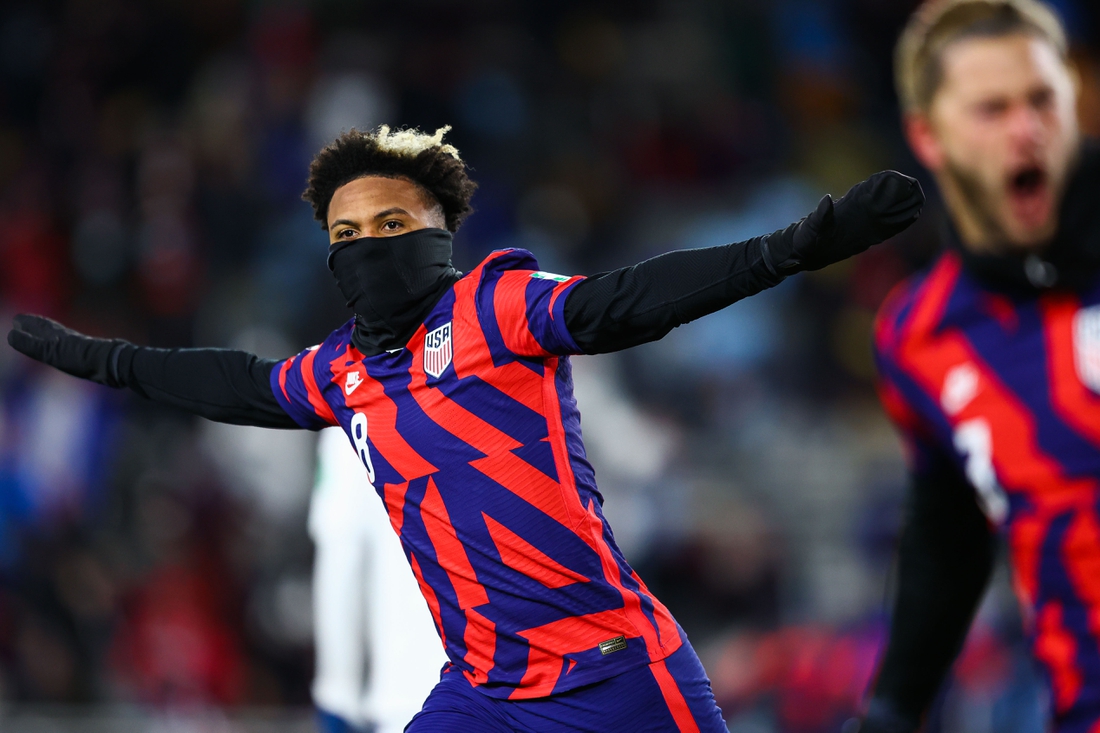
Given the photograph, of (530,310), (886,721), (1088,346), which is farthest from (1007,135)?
(530,310)

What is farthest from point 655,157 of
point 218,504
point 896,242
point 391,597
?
point 391,597

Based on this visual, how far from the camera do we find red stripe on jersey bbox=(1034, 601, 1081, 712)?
2154mm

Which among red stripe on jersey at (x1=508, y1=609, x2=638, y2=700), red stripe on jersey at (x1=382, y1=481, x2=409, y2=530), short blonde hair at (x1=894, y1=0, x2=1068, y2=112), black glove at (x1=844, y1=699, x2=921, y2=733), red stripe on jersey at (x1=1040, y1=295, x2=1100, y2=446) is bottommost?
black glove at (x1=844, y1=699, x2=921, y2=733)

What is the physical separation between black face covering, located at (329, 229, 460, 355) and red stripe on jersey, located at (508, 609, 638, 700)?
0.83 m

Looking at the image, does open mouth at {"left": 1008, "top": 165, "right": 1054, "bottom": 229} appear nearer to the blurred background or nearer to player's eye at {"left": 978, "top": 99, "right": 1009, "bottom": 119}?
player's eye at {"left": 978, "top": 99, "right": 1009, "bottom": 119}

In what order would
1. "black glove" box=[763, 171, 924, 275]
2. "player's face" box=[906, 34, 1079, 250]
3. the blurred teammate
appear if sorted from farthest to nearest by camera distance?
1. the blurred teammate
2. "black glove" box=[763, 171, 924, 275]
3. "player's face" box=[906, 34, 1079, 250]

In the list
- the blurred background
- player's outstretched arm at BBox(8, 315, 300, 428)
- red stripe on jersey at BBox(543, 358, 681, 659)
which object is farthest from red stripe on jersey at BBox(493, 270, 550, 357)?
the blurred background

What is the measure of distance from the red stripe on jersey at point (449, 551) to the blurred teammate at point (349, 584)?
157 cm

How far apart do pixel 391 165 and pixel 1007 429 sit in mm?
1982

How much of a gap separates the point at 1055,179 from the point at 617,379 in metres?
6.15

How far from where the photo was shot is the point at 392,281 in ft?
11.3

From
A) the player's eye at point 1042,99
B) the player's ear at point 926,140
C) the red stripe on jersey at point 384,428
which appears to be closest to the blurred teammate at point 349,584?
the red stripe on jersey at point 384,428

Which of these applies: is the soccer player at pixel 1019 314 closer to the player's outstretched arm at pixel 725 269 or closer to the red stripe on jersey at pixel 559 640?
the player's outstretched arm at pixel 725 269

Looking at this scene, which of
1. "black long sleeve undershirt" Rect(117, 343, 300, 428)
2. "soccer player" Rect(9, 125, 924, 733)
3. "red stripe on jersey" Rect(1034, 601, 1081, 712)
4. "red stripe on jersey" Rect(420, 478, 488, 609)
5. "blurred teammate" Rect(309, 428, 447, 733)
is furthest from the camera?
"blurred teammate" Rect(309, 428, 447, 733)
